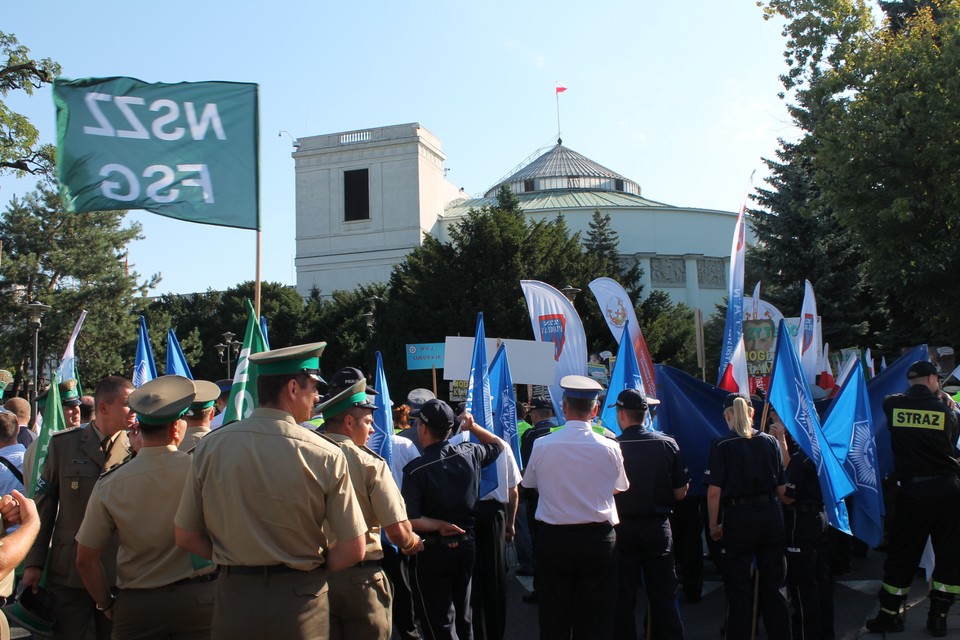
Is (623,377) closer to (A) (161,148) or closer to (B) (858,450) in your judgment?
(B) (858,450)

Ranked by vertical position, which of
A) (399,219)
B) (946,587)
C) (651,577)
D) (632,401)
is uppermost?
(399,219)

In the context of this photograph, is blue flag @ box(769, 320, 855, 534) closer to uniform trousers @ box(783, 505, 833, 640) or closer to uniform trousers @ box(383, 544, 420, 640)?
uniform trousers @ box(783, 505, 833, 640)

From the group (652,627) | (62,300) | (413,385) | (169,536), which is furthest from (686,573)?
(62,300)

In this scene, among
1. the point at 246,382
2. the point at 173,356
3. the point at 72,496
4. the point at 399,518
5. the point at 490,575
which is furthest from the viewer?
the point at 173,356

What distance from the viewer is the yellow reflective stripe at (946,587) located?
24.3ft

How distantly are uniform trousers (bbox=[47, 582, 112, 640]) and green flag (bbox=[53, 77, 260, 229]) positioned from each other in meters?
2.30

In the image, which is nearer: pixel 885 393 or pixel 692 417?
pixel 692 417

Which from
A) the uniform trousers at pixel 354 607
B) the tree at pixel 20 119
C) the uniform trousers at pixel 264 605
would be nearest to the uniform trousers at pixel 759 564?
the uniform trousers at pixel 354 607

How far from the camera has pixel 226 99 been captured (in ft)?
20.5

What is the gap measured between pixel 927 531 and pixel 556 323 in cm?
521

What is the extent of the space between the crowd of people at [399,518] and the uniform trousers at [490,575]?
0.06ft

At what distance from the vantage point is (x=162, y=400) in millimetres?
4641

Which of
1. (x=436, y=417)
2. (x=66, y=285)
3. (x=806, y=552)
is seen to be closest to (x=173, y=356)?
(x=436, y=417)

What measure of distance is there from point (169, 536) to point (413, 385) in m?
37.0
